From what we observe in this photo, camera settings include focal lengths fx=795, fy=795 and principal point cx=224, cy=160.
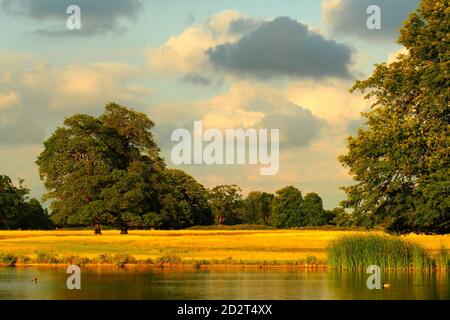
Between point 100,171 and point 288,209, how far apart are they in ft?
325

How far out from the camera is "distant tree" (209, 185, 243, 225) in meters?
180

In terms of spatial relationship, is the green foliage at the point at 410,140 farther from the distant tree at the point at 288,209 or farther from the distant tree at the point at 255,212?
the distant tree at the point at 255,212

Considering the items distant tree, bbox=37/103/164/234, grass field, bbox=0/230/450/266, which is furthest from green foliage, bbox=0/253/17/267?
distant tree, bbox=37/103/164/234

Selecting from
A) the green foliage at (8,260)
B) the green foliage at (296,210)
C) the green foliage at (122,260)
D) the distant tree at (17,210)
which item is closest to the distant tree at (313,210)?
the green foliage at (296,210)

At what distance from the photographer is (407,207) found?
43281mm

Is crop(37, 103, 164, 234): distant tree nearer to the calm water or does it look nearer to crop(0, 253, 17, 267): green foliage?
crop(0, 253, 17, 267): green foliage

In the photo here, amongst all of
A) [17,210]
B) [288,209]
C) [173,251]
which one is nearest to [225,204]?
[288,209]

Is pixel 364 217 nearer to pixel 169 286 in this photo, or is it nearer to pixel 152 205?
pixel 169 286

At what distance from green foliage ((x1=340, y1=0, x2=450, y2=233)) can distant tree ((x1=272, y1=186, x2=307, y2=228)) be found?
438ft

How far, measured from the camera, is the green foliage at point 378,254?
42.5m

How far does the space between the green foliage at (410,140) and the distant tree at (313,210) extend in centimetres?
13547

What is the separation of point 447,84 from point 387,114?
3914mm

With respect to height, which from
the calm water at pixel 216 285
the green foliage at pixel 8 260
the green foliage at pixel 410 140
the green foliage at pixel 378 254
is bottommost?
the calm water at pixel 216 285

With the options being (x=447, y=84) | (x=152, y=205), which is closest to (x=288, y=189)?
(x=152, y=205)
